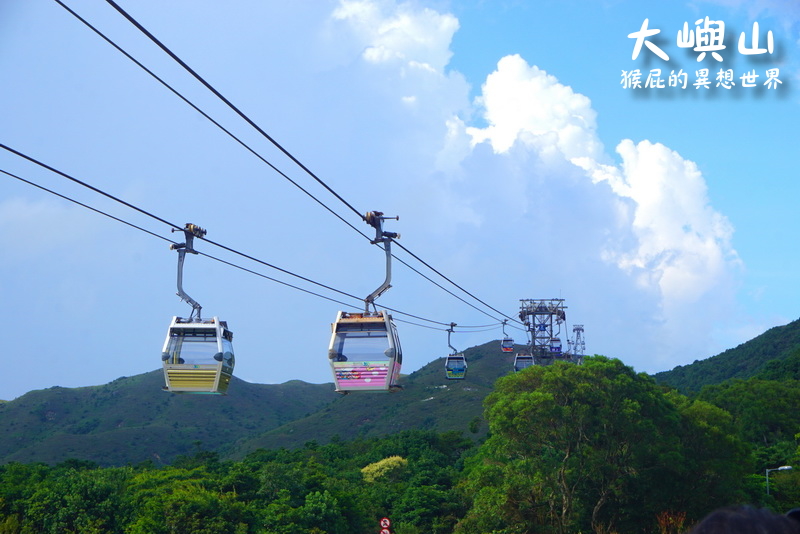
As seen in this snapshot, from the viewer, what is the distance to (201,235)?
2069 cm

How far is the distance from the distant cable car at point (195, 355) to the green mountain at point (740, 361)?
355ft

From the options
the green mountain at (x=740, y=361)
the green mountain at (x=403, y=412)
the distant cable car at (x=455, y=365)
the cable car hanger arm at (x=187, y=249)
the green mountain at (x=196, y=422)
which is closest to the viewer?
the cable car hanger arm at (x=187, y=249)

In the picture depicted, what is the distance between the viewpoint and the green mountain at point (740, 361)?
4820 inches

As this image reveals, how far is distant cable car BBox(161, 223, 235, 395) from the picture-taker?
70.7 feet

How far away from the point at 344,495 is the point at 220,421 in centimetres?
14811

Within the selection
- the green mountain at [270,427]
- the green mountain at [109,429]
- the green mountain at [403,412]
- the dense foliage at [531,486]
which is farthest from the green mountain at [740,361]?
the green mountain at [109,429]

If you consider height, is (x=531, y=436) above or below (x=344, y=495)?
above

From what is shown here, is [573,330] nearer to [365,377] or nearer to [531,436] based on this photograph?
[531,436]

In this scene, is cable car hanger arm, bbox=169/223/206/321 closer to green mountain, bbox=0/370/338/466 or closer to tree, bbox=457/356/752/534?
tree, bbox=457/356/752/534

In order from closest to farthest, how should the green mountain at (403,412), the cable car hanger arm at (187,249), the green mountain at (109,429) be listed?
the cable car hanger arm at (187,249), the green mountain at (403,412), the green mountain at (109,429)

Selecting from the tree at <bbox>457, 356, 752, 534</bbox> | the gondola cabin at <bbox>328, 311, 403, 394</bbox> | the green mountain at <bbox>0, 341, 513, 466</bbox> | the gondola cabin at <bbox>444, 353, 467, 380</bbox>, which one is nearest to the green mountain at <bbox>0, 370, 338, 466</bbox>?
the green mountain at <bbox>0, 341, 513, 466</bbox>

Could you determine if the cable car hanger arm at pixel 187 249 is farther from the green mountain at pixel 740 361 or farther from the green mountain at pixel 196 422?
the green mountain at pixel 740 361

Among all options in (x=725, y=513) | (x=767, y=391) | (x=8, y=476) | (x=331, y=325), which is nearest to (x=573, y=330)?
(x=767, y=391)

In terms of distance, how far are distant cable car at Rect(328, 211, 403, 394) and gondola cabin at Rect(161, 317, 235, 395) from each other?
300 cm
